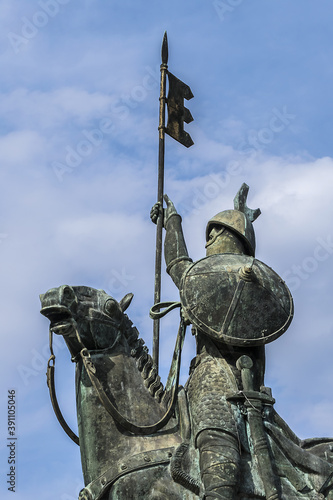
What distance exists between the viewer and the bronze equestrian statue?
11906 millimetres

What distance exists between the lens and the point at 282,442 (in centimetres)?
1248

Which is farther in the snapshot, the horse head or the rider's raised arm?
the rider's raised arm

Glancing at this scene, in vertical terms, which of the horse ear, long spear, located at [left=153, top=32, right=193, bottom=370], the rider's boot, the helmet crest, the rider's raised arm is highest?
long spear, located at [left=153, top=32, right=193, bottom=370]

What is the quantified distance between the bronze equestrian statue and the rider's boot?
0.01 meters

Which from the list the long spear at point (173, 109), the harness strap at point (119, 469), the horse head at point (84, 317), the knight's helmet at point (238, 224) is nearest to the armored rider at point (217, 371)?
the knight's helmet at point (238, 224)

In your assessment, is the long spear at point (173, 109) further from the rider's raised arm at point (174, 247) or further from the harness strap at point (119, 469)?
the harness strap at point (119, 469)

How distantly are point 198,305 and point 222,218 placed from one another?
1.76m

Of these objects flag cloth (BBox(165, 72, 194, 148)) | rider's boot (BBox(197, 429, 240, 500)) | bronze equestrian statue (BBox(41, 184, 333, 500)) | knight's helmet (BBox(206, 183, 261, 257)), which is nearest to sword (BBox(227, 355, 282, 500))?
bronze equestrian statue (BBox(41, 184, 333, 500))

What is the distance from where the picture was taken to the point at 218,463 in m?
11.8

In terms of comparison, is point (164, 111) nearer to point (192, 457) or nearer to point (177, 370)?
point (177, 370)

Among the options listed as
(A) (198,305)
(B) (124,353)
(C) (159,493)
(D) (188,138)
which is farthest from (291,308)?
(D) (188,138)

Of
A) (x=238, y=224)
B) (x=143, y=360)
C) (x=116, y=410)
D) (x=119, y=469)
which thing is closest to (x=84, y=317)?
(x=143, y=360)

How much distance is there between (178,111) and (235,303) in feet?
15.1

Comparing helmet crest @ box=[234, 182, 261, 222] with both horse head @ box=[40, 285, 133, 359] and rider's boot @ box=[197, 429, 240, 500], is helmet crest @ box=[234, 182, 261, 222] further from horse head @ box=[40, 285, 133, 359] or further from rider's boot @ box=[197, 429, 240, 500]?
rider's boot @ box=[197, 429, 240, 500]
